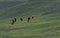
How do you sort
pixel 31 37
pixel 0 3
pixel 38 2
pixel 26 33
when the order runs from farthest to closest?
pixel 0 3, pixel 38 2, pixel 26 33, pixel 31 37

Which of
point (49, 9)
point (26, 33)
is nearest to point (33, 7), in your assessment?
point (49, 9)

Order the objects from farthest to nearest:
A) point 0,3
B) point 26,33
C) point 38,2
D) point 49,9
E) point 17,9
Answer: point 0,3 → point 38,2 → point 17,9 → point 49,9 → point 26,33

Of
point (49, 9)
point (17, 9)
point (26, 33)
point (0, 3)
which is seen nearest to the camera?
point (26, 33)

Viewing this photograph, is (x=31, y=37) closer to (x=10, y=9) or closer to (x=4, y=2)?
(x=10, y=9)

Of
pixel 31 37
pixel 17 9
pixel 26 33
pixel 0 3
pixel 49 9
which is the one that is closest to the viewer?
pixel 31 37

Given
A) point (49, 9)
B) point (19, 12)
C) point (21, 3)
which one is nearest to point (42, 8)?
point (49, 9)

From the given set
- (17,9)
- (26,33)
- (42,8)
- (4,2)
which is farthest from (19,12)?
(26,33)

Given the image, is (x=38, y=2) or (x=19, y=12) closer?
(x=19, y=12)

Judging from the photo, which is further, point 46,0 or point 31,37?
point 46,0

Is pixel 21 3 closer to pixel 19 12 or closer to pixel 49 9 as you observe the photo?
pixel 19 12
